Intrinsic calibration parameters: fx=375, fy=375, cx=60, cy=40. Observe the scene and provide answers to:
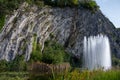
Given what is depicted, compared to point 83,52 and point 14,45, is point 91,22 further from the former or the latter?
point 14,45

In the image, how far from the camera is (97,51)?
4381 cm

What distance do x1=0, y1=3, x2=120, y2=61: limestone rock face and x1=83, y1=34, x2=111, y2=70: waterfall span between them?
69 cm

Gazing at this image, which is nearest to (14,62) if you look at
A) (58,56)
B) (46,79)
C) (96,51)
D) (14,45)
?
(14,45)

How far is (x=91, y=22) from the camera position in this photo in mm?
43812

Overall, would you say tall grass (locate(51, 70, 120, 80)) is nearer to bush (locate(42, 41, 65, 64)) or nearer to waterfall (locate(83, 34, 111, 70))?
bush (locate(42, 41, 65, 64))

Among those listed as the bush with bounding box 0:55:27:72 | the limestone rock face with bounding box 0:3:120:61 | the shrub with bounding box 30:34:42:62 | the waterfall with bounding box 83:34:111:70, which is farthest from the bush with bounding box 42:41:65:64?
the waterfall with bounding box 83:34:111:70

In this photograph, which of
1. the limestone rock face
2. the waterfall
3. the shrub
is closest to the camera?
the limestone rock face

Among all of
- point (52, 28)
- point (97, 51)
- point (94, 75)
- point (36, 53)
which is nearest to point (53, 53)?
point (36, 53)

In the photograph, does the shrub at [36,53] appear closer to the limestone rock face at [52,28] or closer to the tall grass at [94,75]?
the limestone rock face at [52,28]

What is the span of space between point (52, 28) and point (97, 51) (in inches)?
253

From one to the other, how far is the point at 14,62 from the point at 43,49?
237 inches

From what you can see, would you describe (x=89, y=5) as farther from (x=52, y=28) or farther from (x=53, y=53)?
(x=53, y=53)

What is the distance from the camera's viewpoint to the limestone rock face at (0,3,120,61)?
34.0 m

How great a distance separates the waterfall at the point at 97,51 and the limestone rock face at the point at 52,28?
694 millimetres
